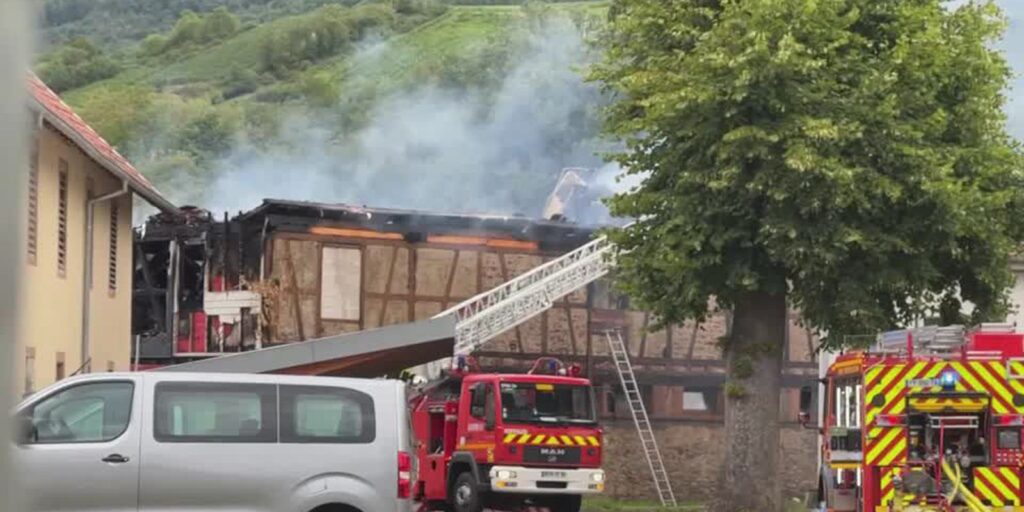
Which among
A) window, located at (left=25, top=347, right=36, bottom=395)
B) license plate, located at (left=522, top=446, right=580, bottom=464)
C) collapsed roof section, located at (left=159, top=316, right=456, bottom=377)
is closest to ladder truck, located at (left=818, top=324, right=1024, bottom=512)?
license plate, located at (left=522, top=446, right=580, bottom=464)

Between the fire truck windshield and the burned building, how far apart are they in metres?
12.8

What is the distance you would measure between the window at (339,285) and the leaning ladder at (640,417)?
6235 mm

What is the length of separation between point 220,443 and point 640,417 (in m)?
26.0

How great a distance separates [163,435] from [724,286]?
12695mm

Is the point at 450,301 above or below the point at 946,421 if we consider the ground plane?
above

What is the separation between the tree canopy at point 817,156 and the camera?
75.0 feet

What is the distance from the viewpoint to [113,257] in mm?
30000

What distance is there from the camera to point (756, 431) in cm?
2445

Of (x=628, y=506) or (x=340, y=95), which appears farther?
(x=340, y=95)

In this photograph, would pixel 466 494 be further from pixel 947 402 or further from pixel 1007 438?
pixel 1007 438

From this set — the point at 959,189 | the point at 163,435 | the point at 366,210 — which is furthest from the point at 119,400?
the point at 366,210

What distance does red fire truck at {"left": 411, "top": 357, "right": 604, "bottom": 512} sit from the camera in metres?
24.6

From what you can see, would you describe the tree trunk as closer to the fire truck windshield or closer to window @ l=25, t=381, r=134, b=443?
the fire truck windshield

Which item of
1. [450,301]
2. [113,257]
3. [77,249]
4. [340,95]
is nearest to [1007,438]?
[77,249]
